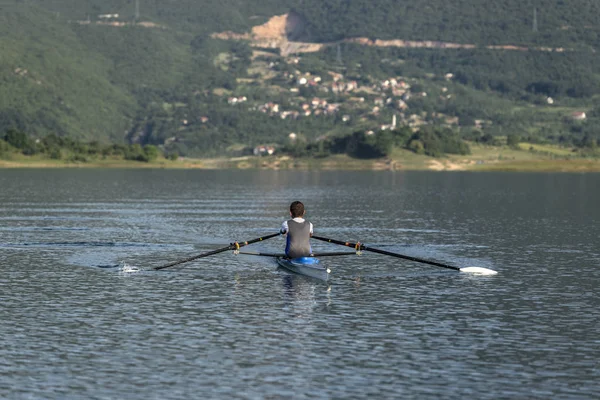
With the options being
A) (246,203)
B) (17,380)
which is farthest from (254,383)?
(246,203)

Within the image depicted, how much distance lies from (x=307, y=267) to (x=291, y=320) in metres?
10.9

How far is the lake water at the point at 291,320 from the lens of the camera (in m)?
32.2

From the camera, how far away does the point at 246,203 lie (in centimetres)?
13412

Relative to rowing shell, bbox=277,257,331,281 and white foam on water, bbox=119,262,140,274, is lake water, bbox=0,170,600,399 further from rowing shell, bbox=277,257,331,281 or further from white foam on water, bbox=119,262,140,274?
white foam on water, bbox=119,262,140,274

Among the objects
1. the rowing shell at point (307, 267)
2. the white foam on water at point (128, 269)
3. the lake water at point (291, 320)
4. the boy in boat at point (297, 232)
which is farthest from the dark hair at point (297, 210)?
the white foam on water at point (128, 269)

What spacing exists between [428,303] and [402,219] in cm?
5844

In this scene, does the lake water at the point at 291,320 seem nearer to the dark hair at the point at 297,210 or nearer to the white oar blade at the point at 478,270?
the white oar blade at the point at 478,270

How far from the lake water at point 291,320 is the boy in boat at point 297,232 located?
143 cm

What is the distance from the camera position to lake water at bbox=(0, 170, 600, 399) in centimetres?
3222

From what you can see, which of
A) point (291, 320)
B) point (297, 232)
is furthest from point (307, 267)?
point (291, 320)

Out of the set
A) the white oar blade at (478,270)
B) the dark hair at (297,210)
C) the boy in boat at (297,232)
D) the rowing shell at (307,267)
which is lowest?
the white oar blade at (478,270)

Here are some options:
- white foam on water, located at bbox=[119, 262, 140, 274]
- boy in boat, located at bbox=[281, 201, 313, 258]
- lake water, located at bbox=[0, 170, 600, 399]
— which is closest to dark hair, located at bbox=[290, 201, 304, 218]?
boy in boat, located at bbox=[281, 201, 313, 258]

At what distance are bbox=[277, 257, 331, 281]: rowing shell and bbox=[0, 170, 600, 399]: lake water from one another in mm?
541

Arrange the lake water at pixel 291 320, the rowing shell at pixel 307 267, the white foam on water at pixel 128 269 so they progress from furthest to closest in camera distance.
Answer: the white foam on water at pixel 128 269 < the rowing shell at pixel 307 267 < the lake water at pixel 291 320
